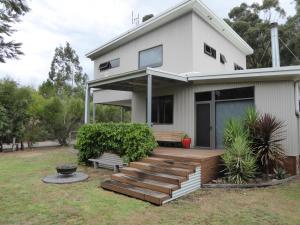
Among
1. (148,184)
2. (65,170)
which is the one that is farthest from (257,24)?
(65,170)

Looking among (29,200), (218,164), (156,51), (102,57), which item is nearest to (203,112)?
(218,164)

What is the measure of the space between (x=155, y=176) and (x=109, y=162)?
3048mm

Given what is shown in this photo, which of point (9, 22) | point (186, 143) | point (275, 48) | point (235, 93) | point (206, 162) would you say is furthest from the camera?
point (9, 22)

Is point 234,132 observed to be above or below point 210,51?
below

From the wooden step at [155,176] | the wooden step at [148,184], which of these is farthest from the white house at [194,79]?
the wooden step at [148,184]

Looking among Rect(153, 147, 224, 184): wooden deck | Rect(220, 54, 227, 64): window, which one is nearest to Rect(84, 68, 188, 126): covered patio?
Rect(153, 147, 224, 184): wooden deck

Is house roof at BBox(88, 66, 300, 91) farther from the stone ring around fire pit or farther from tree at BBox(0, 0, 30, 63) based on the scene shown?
tree at BBox(0, 0, 30, 63)

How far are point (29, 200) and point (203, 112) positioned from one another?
7.18 metres

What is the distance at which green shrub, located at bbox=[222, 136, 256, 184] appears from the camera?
23.4 ft

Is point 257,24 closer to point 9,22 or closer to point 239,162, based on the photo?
point 9,22

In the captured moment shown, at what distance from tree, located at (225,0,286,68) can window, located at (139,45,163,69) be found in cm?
1533

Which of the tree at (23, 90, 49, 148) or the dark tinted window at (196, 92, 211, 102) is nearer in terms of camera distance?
the dark tinted window at (196, 92, 211, 102)

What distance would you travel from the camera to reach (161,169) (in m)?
6.93

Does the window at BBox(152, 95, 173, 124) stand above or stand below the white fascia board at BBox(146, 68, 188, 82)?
below
